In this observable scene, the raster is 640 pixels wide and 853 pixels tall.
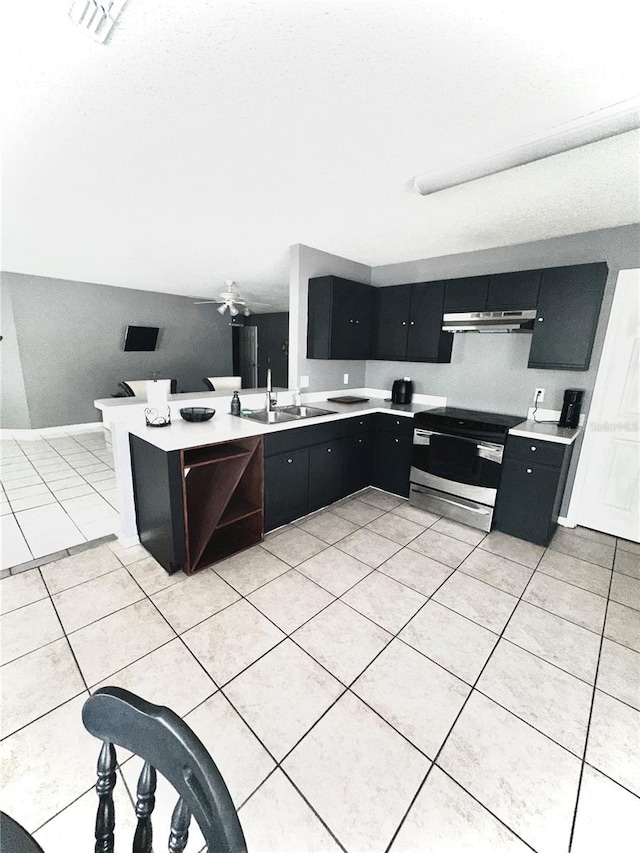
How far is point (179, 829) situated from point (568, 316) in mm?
3388

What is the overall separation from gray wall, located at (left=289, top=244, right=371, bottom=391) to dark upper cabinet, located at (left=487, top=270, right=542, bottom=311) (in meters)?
1.54

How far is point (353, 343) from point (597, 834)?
3.42 metres

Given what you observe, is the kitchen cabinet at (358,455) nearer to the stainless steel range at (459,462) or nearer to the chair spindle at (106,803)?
the stainless steel range at (459,462)

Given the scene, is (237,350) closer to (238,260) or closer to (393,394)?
(238,260)

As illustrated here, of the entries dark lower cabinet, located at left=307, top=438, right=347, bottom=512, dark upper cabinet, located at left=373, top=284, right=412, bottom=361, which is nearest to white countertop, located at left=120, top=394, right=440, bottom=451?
dark lower cabinet, located at left=307, top=438, right=347, bottom=512

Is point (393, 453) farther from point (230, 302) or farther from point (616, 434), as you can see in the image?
point (230, 302)

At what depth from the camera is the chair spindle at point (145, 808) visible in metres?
0.57

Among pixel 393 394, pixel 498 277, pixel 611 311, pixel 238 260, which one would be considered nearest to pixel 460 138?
pixel 498 277

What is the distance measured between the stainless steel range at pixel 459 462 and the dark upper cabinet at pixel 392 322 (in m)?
Result: 0.85

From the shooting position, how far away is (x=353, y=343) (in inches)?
145

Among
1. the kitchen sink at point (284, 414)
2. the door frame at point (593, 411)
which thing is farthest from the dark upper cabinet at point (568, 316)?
the kitchen sink at point (284, 414)

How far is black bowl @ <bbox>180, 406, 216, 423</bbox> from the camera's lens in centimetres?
266

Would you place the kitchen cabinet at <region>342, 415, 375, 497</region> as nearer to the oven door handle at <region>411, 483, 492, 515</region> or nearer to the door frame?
the oven door handle at <region>411, 483, 492, 515</region>

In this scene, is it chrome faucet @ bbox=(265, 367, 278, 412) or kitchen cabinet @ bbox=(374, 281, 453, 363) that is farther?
kitchen cabinet @ bbox=(374, 281, 453, 363)
